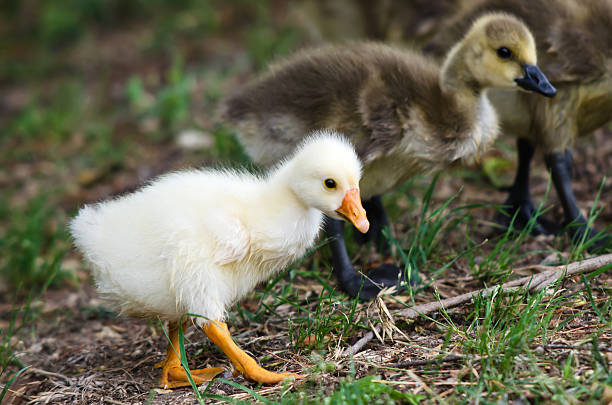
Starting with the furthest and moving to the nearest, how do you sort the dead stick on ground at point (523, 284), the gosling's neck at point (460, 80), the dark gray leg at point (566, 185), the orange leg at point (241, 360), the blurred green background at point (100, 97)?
the blurred green background at point (100, 97)
the dark gray leg at point (566, 185)
the gosling's neck at point (460, 80)
the dead stick on ground at point (523, 284)
the orange leg at point (241, 360)

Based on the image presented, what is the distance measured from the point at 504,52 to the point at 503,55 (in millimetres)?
15

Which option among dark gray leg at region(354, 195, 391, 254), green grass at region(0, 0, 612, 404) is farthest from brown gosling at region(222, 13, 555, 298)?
dark gray leg at region(354, 195, 391, 254)

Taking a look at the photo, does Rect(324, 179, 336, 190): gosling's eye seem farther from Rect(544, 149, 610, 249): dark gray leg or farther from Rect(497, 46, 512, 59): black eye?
Rect(544, 149, 610, 249): dark gray leg

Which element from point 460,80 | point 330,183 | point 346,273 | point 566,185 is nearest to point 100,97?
point 346,273

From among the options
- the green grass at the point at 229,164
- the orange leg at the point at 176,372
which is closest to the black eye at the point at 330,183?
the green grass at the point at 229,164

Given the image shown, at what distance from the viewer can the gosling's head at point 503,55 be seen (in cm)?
325

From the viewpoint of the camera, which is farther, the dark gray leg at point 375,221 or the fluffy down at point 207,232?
the dark gray leg at point 375,221

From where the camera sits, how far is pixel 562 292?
2.97 meters

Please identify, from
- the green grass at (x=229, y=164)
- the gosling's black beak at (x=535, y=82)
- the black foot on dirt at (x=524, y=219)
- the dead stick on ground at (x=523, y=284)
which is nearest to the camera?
the green grass at (x=229, y=164)

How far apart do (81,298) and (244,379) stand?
71.2 inches

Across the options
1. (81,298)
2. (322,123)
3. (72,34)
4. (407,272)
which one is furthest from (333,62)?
(72,34)

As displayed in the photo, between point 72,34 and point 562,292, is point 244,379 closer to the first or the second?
point 562,292

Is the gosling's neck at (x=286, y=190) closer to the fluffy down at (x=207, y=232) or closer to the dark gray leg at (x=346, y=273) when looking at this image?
the fluffy down at (x=207, y=232)

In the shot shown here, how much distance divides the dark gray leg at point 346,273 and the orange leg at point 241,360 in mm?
850
